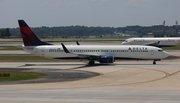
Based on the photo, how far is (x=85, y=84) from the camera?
1518 inches

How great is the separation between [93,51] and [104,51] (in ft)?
5.37

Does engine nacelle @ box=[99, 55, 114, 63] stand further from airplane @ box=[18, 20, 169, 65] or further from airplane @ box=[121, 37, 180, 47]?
airplane @ box=[121, 37, 180, 47]

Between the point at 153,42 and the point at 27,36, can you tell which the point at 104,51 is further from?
the point at 153,42

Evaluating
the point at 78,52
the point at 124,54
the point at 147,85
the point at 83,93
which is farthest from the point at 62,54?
the point at 83,93

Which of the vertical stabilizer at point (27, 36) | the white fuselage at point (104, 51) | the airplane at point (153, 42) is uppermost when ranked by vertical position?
the vertical stabilizer at point (27, 36)

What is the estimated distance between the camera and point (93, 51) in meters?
64.9

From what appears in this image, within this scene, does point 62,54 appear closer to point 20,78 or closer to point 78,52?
point 78,52

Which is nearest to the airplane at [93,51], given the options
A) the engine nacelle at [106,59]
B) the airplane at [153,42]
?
the engine nacelle at [106,59]

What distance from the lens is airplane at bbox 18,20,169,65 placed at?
210ft

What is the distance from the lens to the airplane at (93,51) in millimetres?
63875

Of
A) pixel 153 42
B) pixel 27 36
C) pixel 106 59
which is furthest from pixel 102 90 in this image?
pixel 153 42

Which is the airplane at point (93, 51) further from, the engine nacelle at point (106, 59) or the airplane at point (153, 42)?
the airplane at point (153, 42)

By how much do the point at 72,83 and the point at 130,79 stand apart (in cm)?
646

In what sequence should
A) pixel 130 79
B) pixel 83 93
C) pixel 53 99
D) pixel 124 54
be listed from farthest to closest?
pixel 124 54, pixel 130 79, pixel 83 93, pixel 53 99
